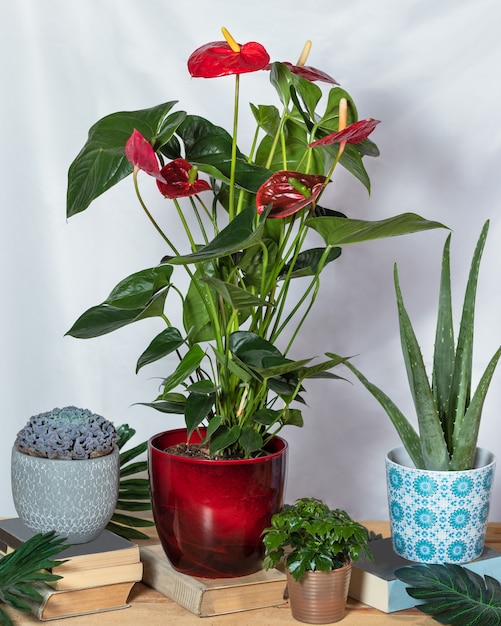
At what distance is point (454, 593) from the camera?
1.11m

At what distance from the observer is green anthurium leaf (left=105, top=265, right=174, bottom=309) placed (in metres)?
1.16

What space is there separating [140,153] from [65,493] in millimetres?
417

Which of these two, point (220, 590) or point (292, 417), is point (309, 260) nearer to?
point (292, 417)

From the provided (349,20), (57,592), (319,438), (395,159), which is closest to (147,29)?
(349,20)

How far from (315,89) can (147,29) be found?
1.92ft

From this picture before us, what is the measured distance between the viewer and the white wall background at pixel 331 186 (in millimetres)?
1682

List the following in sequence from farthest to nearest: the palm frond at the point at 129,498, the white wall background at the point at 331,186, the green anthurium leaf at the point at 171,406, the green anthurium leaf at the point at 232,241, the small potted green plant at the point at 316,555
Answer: the white wall background at the point at 331,186 → the palm frond at the point at 129,498 → the green anthurium leaf at the point at 171,406 → the small potted green plant at the point at 316,555 → the green anthurium leaf at the point at 232,241

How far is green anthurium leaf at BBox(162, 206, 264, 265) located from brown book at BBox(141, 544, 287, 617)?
399mm

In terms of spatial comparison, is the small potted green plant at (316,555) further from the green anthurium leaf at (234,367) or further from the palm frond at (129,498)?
the palm frond at (129,498)

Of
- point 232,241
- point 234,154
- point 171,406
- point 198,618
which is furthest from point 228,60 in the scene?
point 198,618

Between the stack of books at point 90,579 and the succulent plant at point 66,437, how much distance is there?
0.11 m

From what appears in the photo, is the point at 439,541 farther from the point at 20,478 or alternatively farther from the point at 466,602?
the point at 20,478

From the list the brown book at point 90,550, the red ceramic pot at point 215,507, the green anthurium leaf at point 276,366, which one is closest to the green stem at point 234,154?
the green anthurium leaf at point 276,366

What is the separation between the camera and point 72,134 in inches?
67.2
